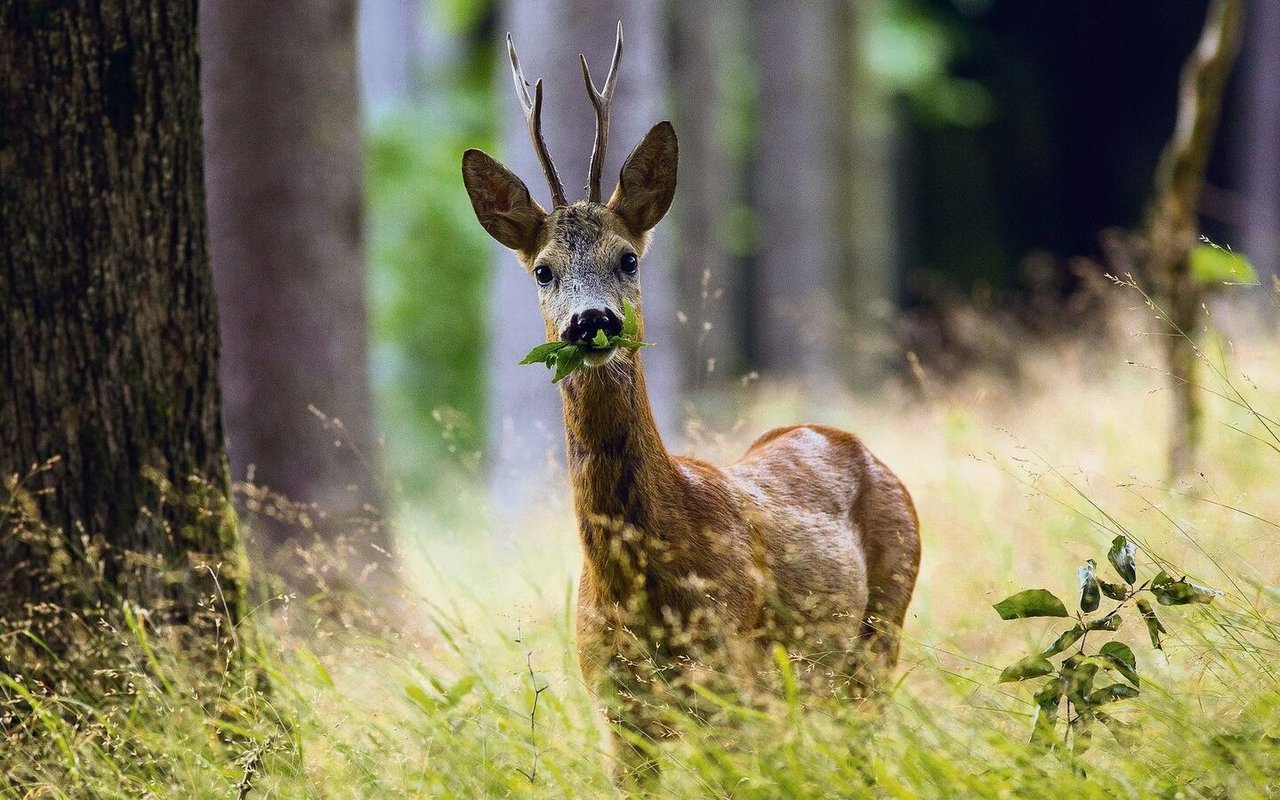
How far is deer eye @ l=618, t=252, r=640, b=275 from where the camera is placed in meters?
4.16

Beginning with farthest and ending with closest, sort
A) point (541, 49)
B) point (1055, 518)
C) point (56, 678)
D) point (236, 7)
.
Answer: point (541, 49) < point (236, 7) < point (1055, 518) < point (56, 678)

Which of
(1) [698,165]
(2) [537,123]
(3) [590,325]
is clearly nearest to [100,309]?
(2) [537,123]

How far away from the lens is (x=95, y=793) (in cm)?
362

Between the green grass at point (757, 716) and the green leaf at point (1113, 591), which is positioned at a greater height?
the green leaf at point (1113, 591)

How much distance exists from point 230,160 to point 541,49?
3787mm

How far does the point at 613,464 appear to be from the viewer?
3.89 meters

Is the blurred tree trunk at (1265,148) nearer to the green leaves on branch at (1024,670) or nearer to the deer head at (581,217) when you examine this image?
the deer head at (581,217)

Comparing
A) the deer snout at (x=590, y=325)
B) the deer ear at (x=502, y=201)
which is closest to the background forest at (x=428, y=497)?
the deer ear at (x=502, y=201)

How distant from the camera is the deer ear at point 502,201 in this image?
4.28 metres

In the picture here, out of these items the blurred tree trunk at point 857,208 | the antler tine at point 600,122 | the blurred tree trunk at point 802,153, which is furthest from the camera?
the blurred tree trunk at point 802,153

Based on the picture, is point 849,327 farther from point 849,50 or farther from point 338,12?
point 338,12

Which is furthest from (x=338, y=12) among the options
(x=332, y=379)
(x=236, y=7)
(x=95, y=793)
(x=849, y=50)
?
(x=849, y=50)

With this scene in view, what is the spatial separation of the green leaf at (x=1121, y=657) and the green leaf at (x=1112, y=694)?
21 millimetres

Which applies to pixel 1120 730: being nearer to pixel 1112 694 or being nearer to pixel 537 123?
pixel 1112 694
